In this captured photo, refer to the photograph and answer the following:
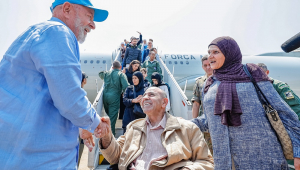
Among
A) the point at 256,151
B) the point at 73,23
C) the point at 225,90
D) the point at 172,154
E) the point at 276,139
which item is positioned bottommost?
the point at 172,154

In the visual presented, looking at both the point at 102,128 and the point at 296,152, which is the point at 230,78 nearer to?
the point at 296,152

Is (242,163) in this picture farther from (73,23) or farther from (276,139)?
(73,23)

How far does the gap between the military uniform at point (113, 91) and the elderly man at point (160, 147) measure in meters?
2.60

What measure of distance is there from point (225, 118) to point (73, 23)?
136 centimetres

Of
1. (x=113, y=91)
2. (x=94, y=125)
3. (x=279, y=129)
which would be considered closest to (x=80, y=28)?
(x=94, y=125)

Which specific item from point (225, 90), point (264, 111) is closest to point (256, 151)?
point (264, 111)

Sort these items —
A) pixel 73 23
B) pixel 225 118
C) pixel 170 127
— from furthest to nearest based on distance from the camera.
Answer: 1. pixel 170 127
2. pixel 225 118
3. pixel 73 23

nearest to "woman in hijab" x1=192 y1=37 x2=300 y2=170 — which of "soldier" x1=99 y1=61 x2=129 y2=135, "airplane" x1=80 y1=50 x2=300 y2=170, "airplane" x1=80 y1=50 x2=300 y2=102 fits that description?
"soldier" x1=99 y1=61 x2=129 y2=135

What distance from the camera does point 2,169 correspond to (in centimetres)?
108

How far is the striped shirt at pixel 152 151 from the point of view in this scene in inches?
81.4

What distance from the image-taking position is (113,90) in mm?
5090

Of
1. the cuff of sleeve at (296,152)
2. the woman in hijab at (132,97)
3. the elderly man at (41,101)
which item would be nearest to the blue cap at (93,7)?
the elderly man at (41,101)

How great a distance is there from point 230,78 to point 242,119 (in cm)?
36

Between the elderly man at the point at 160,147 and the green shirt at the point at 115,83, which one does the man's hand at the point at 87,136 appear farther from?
the green shirt at the point at 115,83
